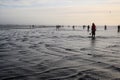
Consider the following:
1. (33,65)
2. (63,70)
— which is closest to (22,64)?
(33,65)

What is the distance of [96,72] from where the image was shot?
845cm

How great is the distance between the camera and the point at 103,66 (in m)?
9.73

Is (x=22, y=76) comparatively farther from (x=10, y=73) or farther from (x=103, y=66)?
(x=103, y=66)

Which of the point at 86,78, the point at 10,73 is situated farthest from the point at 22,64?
the point at 86,78

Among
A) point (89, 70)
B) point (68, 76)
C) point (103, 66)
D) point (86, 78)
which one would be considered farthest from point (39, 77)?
point (103, 66)

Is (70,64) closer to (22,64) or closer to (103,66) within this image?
(103,66)

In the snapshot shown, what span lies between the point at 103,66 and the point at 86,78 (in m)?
2.45

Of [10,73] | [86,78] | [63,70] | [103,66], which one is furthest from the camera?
[103,66]

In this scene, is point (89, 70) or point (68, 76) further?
point (89, 70)

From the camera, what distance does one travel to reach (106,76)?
307 inches

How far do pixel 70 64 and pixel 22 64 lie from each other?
259cm

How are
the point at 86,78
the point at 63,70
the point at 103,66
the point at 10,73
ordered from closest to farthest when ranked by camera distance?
the point at 86,78 → the point at 10,73 → the point at 63,70 → the point at 103,66

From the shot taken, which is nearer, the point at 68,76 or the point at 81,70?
the point at 68,76

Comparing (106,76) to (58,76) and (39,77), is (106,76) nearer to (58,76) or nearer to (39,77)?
(58,76)
